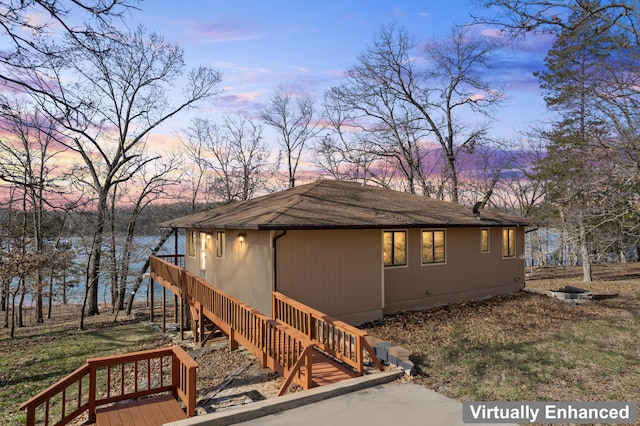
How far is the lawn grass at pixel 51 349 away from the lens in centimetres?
1016

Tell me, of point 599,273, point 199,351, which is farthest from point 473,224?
point 599,273

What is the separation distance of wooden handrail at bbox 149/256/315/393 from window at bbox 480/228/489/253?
8.73 m

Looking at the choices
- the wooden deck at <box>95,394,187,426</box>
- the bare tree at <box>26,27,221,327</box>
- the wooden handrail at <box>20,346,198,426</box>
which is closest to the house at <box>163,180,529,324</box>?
the wooden handrail at <box>20,346,198,426</box>

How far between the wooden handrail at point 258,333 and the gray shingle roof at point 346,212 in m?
1.88

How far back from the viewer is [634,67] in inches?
344

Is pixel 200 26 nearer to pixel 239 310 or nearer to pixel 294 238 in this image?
pixel 294 238

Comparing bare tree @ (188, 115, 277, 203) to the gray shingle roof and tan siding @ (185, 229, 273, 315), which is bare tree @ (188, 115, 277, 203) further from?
tan siding @ (185, 229, 273, 315)

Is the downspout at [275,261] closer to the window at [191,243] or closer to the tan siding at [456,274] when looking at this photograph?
the tan siding at [456,274]

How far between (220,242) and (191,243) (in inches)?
175

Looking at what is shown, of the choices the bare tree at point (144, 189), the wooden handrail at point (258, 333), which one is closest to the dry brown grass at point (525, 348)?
the wooden handrail at point (258, 333)

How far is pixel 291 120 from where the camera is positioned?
28.8 m

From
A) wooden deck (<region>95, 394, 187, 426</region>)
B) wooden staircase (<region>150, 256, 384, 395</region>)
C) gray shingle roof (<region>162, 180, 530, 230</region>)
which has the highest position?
gray shingle roof (<region>162, 180, 530, 230</region>)

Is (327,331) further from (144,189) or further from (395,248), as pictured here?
(144,189)

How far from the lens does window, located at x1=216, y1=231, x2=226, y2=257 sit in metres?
12.1
